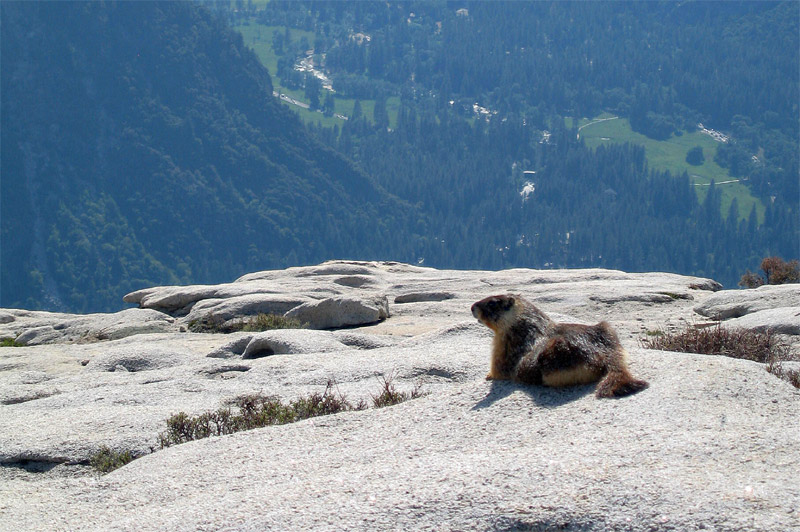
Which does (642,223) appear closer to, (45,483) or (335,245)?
(335,245)

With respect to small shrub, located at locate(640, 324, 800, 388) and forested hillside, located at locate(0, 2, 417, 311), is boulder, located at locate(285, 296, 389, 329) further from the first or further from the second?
forested hillside, located at locate(0, 2, 417, 311)

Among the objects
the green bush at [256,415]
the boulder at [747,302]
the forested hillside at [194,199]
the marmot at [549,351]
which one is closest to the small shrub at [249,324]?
the boulder at [747,302]

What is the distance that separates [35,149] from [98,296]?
3325 centimetres

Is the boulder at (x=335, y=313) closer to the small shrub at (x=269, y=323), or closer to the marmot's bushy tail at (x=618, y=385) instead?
the small shrub at (x=269, y=323)

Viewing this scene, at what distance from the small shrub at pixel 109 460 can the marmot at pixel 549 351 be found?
423 cm

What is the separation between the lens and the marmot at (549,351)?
880cm

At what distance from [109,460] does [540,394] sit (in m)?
4.90

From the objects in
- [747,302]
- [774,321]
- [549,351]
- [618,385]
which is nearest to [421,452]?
[549,351]

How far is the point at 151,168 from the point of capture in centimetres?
15850

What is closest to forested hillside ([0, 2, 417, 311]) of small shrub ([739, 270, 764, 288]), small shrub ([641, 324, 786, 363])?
small shrub ([739, 270, 764, 288])

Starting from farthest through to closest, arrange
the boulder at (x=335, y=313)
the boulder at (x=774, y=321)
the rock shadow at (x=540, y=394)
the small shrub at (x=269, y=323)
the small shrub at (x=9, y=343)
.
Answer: the small shrub at (x=9, y=343) → the boulder at (x=335, y=313) → the small shrub at (x=269, y=323) → the boulder at (x=774, y=321) → the rock shadow at (x=540, y=394)

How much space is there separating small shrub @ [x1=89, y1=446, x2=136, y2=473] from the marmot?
167 inches

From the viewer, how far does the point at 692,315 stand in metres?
20.1

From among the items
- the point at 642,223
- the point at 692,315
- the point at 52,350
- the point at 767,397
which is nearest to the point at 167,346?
the point at 52,350
